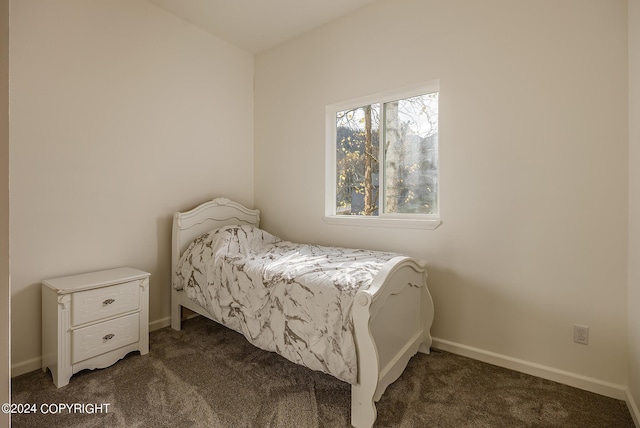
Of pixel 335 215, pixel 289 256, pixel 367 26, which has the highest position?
pixel 367 26

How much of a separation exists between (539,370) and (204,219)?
9.27ft

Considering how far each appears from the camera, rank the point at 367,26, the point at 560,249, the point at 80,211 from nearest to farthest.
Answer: the point at 560,249, the point at 80,211, the point at 367,26

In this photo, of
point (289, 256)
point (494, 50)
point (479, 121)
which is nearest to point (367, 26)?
point (494, 50)

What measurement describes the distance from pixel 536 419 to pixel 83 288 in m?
2.67

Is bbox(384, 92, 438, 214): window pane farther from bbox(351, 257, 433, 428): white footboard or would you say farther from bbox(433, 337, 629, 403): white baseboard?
bbox(433, 337, 629, 403): white baseboard

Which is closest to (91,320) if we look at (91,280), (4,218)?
(91,280)

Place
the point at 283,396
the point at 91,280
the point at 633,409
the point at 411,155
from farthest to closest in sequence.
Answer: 1. the point at 411,155
2. the point at 91,280
3. the point at 283,396
4. the point at 633,409

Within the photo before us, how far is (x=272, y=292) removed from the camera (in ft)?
6.16

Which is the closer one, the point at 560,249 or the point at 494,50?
the point at 560,249

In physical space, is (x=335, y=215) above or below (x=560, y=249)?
above

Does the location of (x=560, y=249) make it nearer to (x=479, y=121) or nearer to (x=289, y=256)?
(x=479, y=121)

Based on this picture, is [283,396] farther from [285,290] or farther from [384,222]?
[384,222]

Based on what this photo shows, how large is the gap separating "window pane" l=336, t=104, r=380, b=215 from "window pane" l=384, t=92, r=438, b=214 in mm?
134

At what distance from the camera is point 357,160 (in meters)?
2.90
